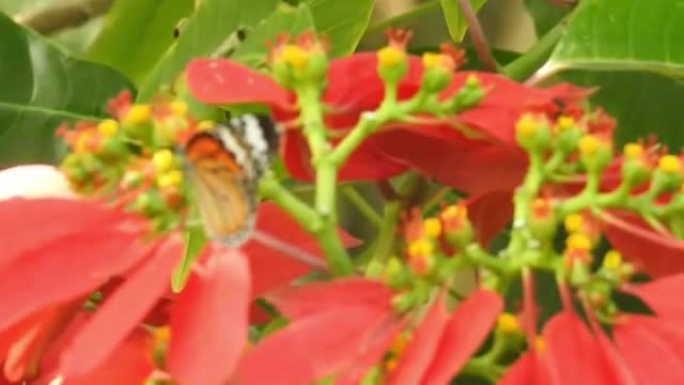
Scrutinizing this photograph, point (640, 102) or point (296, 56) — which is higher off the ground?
point (296, 56)

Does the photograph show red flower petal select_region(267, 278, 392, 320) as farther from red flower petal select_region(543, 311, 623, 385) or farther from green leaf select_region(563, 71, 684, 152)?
green leaf select_region(563, 71, 684, 152)

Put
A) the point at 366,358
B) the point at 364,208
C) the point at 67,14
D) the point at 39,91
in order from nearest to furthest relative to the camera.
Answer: the point at 366,358
the point at 364,208
the point at 39,91
the point at 67,14

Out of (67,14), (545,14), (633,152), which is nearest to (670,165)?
(633,152)

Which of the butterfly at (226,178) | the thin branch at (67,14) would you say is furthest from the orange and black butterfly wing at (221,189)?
the thin branch at (67,14)

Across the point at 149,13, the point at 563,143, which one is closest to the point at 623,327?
the point at 563,143

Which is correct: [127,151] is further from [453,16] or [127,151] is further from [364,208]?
[453,16]

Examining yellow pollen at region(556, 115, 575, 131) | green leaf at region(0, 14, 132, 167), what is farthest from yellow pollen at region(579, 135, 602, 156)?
green leaf at region(0, 14, 132, 167)

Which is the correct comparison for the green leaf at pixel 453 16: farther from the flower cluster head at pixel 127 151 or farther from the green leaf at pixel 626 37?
the flower cluster head at pixel 127 151

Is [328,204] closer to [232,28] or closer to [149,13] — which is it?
[232,28]
